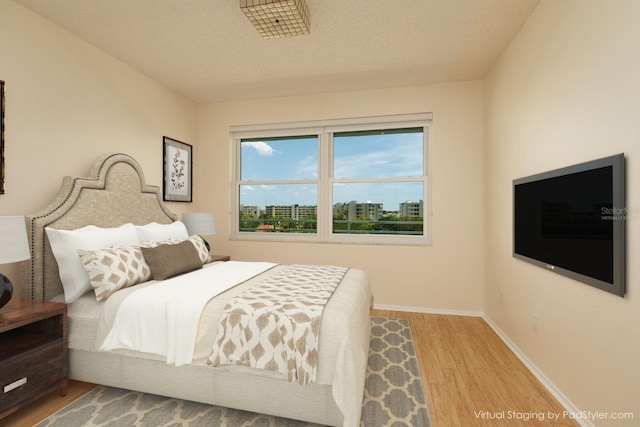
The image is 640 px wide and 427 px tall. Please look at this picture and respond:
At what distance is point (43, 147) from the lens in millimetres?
2383

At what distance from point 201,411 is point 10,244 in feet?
4.80

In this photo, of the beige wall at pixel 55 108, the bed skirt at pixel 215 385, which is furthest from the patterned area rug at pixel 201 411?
the beige wall at pixel 55 108

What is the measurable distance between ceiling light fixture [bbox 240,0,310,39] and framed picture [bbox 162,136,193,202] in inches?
77.6

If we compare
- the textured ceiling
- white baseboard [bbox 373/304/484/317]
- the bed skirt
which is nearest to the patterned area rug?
the bed skirt

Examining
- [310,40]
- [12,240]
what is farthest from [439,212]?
[12,240]

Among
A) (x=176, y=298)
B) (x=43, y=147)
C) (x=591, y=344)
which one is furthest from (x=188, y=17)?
(x=591, y=344)

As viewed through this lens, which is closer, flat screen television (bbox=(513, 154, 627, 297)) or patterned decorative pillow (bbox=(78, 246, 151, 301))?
flat screen television (bbox=(513, 154, 627, 297))

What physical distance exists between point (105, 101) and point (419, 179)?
3484mm

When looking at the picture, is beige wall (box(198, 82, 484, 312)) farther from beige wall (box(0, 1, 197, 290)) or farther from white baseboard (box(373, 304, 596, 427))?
beige wall (box(0, 1, 197, 290))

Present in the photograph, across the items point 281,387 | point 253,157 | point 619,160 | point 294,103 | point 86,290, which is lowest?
point 281,387

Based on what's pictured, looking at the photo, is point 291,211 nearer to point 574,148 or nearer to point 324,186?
point 324,186

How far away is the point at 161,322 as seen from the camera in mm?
1799

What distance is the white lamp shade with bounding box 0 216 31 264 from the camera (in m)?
1.68

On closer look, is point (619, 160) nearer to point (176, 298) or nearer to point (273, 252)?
point (176, 298)
